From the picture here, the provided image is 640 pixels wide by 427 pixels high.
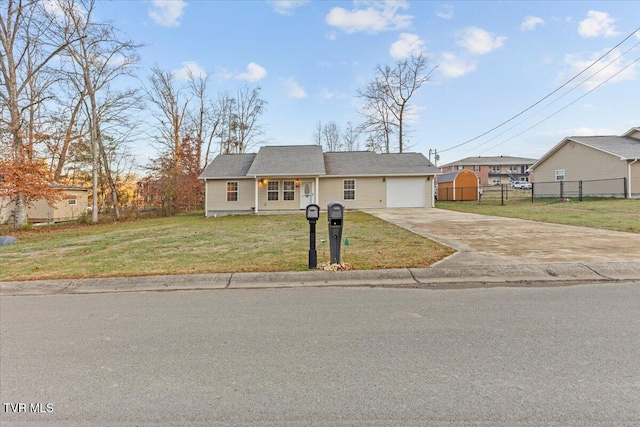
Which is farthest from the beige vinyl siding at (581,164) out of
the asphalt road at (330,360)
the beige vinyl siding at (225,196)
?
the asphalt road at (330,360)

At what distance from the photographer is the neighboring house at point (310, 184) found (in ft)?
70.3

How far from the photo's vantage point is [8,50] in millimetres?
17125

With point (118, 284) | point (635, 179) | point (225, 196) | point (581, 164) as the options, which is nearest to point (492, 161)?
point (581, 164)

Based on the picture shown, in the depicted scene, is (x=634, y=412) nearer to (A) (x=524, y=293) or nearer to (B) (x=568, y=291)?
(A) (x=524, y=293)

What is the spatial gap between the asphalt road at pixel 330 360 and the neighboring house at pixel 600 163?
24.9m

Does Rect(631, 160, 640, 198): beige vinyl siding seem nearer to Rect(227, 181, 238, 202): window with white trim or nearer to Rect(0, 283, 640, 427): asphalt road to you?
Rect(0, 283, 640, 427): asphalt road

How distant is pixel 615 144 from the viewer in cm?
2541

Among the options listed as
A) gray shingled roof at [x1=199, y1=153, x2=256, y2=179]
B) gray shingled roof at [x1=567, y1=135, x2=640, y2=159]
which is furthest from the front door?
gray shingled roof at [x1=567, y1=135, x2=640, y2=159]

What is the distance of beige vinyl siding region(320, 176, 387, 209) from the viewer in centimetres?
2227

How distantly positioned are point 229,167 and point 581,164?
2719cm

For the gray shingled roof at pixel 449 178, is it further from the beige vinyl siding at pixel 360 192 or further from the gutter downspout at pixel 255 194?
the gutter downspout at pixel 255 194

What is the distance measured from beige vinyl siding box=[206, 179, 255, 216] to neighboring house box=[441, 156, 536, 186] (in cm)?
5766

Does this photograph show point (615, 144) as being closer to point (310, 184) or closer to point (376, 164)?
point (376, 164)

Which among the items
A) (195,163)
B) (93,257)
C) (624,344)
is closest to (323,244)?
(93,257)
